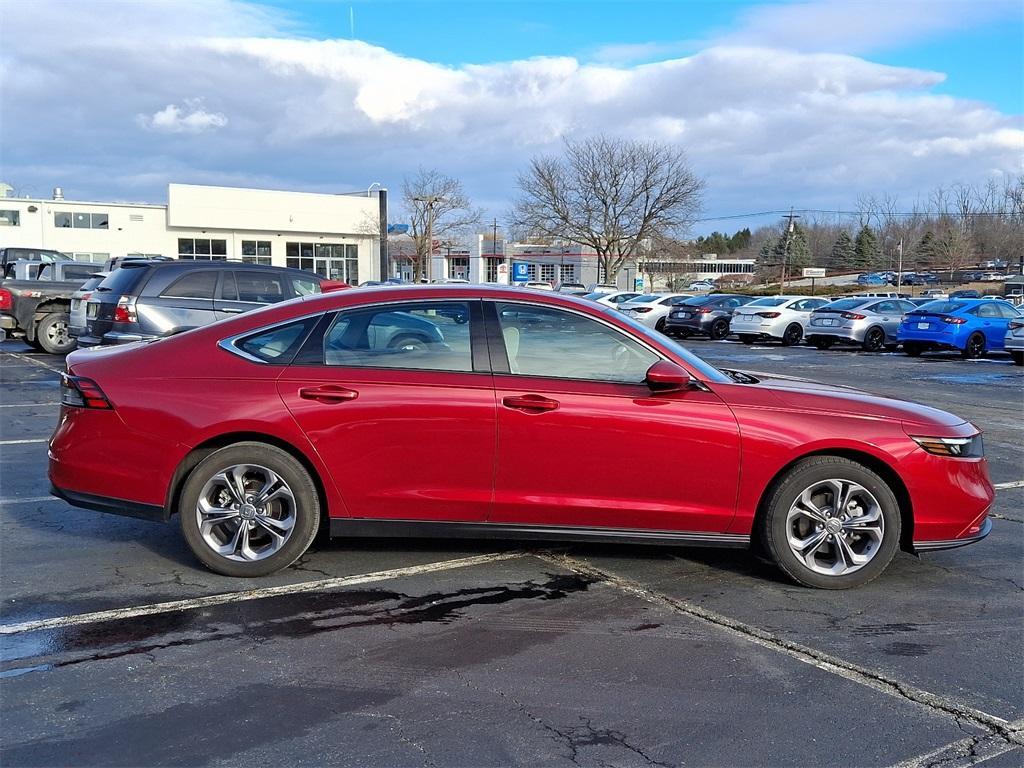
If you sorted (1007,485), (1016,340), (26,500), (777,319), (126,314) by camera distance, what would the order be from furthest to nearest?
(777,319), (1016,340), (126,314), (1007,485), (26,500)

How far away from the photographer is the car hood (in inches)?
195

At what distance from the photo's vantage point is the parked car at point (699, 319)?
1161 inches

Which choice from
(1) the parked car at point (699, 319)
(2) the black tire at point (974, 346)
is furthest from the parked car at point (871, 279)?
(2) the black tire at point (974, 346)

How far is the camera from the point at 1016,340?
1972 centimetres

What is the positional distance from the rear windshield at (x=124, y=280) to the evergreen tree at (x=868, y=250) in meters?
86.5

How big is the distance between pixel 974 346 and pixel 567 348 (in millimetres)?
20449

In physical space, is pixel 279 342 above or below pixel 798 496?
above

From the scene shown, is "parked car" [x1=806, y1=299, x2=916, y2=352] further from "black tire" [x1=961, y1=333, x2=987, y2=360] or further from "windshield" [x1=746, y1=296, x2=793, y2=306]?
"black tire" [x1=961, y1=333, x2=987, y2=360]

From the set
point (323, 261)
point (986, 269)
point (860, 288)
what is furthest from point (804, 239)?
point (323, 261)

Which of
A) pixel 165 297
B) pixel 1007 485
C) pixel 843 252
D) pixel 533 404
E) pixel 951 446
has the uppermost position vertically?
pixel 843 252

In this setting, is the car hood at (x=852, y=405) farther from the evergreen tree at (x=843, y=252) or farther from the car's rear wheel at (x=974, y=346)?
the evergreen tree at (x=843, y=252)

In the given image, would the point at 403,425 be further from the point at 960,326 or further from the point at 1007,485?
the point at 960,326

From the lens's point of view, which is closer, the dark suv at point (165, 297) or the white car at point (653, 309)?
the dark suv at point (165, 297)

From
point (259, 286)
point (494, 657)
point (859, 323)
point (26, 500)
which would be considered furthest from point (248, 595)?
point (859, 323)
